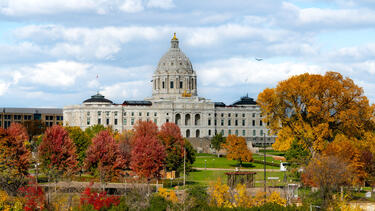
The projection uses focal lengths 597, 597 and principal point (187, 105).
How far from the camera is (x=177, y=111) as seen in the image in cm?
16650

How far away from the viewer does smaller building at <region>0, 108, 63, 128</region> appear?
186 meters

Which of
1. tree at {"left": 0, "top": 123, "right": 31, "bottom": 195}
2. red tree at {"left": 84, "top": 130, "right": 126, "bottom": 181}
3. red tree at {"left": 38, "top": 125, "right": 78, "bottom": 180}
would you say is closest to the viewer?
tree at {"left": 0, "top": 123, "right": 31, "bottom": 195}

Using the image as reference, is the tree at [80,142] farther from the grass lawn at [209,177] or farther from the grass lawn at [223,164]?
the grass lawn at [223,164]

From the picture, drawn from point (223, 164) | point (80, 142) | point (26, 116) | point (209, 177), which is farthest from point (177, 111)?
point (209, 177)

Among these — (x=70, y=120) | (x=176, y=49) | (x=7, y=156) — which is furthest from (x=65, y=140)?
(x=176, y=49)

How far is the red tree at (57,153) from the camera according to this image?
67938 mm

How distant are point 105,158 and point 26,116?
133524 mm

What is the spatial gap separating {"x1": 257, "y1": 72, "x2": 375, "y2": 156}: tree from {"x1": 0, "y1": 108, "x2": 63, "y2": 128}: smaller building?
12167 cm

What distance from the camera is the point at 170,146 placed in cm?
8044

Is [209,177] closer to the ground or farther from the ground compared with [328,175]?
closer to the ground

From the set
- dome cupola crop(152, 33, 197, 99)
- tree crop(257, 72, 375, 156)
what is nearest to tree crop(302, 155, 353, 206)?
tree crop(257, 72, 375, 156)

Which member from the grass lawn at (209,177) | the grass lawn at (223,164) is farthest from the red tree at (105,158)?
the grass lawn at (223,164)

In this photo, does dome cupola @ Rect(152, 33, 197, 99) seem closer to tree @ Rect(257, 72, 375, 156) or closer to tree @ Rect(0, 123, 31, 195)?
tree @ Rect(257, 72, 375, 156)

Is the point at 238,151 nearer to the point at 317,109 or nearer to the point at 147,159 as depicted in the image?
the point at 317,109
